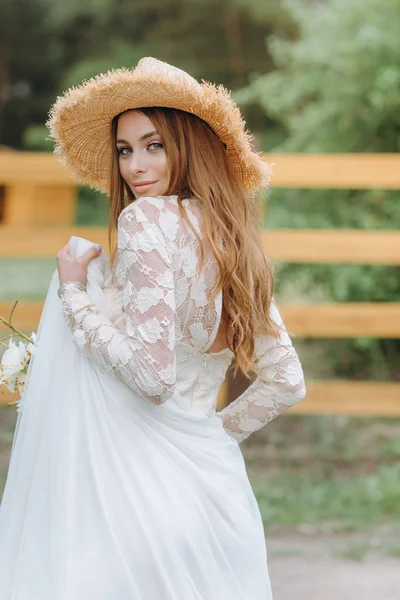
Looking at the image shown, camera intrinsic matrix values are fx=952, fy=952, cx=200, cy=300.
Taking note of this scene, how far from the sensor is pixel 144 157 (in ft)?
6.71

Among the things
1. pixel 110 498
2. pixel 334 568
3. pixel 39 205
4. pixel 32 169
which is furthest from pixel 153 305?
pixel 39 205

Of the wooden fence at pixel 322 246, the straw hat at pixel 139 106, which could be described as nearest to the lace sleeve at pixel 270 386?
the straw hat at pixel 139 106

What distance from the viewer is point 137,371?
1840 mm

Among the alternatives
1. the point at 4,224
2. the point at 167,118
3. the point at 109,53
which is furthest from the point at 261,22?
the point at 167,118

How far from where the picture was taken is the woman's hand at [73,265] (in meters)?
2.02

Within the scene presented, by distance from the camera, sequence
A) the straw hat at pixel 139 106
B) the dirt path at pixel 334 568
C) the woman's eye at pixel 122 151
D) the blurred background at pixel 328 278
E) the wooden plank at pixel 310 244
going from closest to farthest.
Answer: the straw hat at pixel 139 106 < the woman's eye at pixel 122 151 < the dirt path at pixel 334 568 < the blurred background at pixel 328 278 < the wooden plank at pixel 310 244

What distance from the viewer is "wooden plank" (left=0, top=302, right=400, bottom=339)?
16.3 feet

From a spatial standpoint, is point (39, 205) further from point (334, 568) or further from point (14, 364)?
point (14, 364)

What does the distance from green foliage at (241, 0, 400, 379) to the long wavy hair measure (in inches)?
139

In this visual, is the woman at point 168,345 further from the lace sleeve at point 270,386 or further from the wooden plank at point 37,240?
the wooden plank at point 37,240

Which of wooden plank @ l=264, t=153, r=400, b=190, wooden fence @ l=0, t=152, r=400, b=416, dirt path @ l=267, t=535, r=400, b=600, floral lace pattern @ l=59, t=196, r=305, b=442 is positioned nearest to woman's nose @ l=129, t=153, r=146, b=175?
floral lace pattern @ l=59, t=196, r=305, b=442

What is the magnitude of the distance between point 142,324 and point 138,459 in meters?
0.28

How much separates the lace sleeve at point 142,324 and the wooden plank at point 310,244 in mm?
3046

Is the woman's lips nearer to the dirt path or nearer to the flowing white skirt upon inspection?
the flowing white skirt
